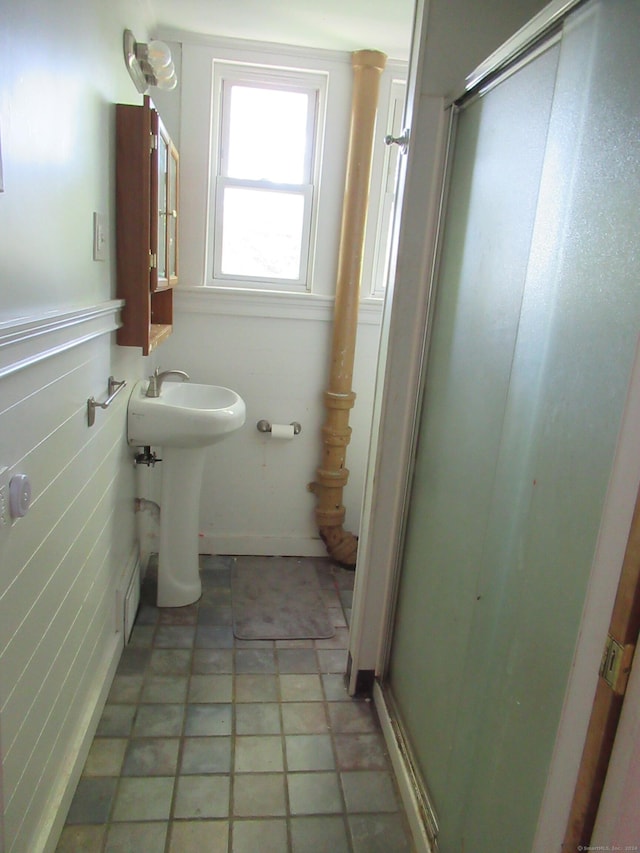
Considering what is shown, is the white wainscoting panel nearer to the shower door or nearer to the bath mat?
the bath mat

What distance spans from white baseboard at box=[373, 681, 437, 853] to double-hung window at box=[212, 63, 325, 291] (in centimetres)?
183

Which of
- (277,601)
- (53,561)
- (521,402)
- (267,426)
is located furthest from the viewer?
(267,426)

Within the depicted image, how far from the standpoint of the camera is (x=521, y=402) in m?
1.08

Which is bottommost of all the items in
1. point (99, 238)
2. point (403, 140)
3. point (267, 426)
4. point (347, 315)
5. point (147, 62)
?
point (267, 426)

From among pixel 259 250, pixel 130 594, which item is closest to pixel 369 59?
pixel 259 250

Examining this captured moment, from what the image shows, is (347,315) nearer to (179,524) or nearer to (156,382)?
(156,382)

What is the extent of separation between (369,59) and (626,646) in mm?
2486

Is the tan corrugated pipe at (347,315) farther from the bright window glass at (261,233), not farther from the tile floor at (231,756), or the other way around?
the tile floor at (231,756)

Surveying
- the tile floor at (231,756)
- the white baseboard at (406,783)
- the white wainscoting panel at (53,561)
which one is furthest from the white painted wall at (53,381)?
the white baseboard at (406,783)

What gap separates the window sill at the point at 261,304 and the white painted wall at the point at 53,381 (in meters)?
0.88

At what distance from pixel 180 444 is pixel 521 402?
1373 mm

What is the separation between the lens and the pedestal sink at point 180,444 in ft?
6.70

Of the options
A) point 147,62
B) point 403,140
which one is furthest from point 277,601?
point 147,62

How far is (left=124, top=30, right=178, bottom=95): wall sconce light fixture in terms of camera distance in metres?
1.77
